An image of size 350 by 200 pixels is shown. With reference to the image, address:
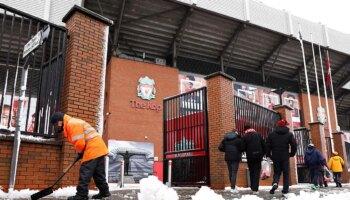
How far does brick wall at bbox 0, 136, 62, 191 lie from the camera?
4891mm

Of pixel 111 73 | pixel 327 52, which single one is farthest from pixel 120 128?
pixel 327 52

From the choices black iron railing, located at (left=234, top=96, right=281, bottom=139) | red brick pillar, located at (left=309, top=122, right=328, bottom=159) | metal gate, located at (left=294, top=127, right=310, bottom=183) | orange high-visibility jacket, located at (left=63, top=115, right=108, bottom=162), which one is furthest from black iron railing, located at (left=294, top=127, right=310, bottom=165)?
orange high-visibility jacket, located at (left=63, top=115, right=108, bottom=162)

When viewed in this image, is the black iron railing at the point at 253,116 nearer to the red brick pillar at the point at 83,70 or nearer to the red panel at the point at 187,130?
the red panel at the point at 187,130

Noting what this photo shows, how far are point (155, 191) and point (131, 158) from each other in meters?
17.3

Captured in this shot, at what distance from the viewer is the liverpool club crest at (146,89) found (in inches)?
875

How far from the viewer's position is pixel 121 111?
2106cm

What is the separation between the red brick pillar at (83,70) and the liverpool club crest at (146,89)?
612 inches

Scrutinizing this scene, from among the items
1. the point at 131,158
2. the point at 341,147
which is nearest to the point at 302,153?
the point at 341,147

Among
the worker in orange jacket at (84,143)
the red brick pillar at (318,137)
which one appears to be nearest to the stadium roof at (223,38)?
the red brick pillar at (318,137)

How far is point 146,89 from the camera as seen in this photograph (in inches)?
885

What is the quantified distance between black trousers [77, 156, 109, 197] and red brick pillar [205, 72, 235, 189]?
5779 millimetres

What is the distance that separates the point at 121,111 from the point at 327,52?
17997mm

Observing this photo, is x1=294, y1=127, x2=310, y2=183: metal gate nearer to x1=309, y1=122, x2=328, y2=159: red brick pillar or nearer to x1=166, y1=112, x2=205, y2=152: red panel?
x1=309, y1=122, x2=328, y2=159: red brick pillar

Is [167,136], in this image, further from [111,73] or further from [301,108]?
[301,108]
